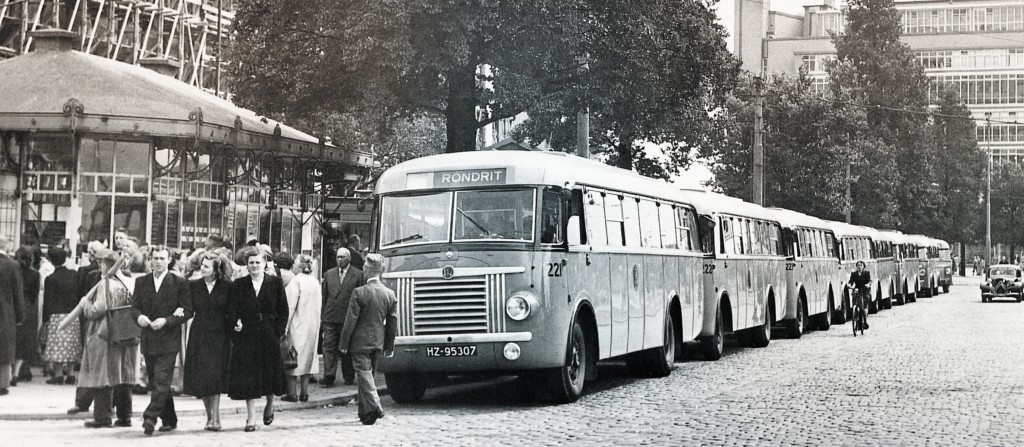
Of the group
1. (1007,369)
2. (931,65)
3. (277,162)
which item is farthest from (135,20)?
(931,65)

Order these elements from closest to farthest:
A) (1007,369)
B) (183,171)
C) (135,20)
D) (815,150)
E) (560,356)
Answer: (560,356), (1007,369), (183,171), (135,20), (815,150)

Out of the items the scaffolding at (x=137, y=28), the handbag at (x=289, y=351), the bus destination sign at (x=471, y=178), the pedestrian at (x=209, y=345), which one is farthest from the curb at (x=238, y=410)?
the scaffolding at (x=137, y=28)

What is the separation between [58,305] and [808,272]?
20.3 m

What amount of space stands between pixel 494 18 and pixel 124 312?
13.2 meters

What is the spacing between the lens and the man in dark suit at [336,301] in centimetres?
1689

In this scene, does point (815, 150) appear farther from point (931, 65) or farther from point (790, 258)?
point (931, 65)

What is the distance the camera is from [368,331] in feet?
44.3

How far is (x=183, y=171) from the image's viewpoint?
2291cm

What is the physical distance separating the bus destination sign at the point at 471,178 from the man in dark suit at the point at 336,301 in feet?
6.35

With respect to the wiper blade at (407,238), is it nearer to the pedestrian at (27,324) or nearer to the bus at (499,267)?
the bus at (499,267)

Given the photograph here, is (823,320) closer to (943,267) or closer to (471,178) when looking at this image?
(471,178)

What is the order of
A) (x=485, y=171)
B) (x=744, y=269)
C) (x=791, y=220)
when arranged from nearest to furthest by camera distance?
(x=485, y=171) → (x=744, y=269) → (x=791, y=220)

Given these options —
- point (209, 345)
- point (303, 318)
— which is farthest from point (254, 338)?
point (303, 318)

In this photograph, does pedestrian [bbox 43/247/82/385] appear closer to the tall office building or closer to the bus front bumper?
the bus front bumper
